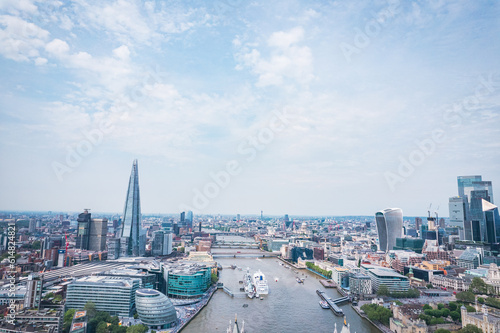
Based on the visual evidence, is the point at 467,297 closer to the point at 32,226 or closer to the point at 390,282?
the point at 390,282

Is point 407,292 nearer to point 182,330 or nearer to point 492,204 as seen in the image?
point 182,330

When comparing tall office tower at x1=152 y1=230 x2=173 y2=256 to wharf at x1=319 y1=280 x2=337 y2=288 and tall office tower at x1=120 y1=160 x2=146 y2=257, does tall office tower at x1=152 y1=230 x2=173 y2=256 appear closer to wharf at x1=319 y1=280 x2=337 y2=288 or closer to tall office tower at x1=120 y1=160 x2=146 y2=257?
tall office tower at x1=120 y1=160 x2=146 y2=257

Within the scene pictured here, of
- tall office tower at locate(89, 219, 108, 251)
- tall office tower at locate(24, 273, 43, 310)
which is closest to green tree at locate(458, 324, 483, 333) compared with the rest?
tall office tower at locate(24, 273, 43, 310)

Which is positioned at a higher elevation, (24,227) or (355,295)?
(24,227)

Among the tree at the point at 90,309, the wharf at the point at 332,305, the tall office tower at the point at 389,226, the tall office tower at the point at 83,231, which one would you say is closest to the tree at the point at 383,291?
the wharf at the point at 332,305

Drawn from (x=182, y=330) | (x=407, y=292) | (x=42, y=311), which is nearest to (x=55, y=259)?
(x=42, y=311)

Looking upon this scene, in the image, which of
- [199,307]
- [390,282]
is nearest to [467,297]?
[390,282]
